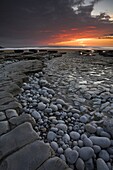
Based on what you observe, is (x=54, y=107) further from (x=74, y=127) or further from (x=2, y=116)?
(x=2, y=116)

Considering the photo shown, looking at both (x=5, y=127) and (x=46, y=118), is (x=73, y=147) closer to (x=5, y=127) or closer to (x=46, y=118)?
(x=46, y=118)

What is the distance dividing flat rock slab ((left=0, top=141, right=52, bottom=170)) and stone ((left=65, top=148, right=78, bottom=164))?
0.31 metres

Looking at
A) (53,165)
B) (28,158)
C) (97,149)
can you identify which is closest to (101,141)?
(97,149)

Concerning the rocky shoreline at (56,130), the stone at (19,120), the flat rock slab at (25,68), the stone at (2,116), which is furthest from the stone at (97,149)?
the flat rock slab at (25,68)

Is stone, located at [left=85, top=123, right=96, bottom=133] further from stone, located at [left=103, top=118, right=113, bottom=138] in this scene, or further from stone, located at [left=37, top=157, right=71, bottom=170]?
stone, located at [left=37, top=157, right=71, bottom=170]

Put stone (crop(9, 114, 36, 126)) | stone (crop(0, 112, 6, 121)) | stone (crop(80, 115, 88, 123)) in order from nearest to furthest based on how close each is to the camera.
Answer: stone (crop(9, 114, 36, 126)) < stone (crop(0, 112, 6, 121)) < stone (crop(80, 115, 88, 123))

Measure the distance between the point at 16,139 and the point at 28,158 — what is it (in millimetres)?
303

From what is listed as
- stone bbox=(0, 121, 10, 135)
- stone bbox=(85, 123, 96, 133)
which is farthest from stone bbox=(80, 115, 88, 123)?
stone bbox=(0, 121, 10, 135)

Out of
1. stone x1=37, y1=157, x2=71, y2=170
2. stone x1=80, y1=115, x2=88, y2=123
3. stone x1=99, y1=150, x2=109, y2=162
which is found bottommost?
stone x1=99, y1=150, x2=109, y2=162

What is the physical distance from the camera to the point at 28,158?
1.50m

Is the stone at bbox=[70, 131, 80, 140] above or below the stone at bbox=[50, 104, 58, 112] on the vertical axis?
below

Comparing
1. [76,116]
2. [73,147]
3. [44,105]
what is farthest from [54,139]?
[44,105]

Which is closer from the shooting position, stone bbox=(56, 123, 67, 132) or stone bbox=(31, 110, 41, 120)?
stone bbox=(56, 123, 67, 132)

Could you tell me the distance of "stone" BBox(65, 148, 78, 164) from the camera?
174cm
